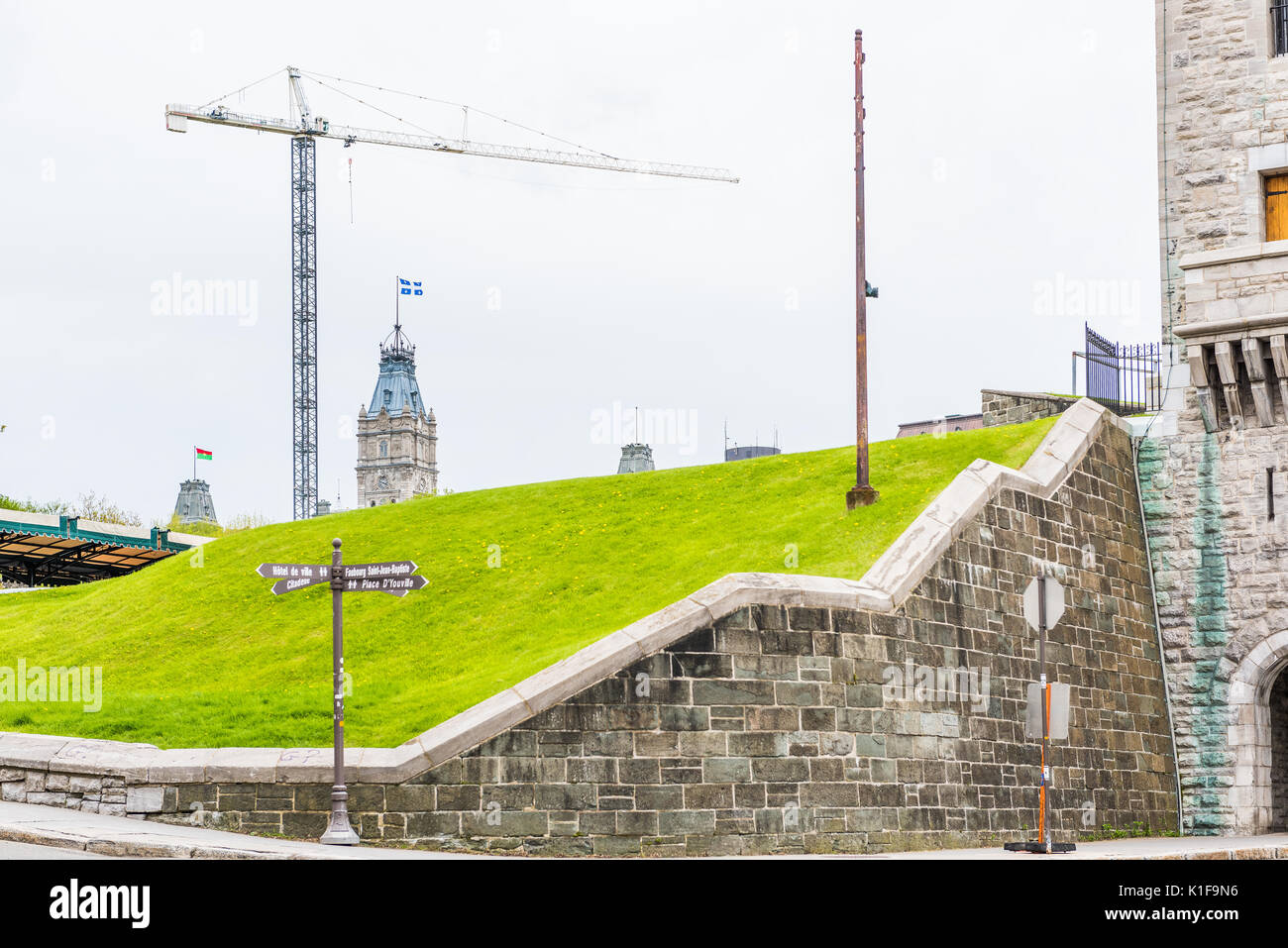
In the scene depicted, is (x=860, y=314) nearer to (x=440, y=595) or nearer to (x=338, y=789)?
(x=440, y=595)

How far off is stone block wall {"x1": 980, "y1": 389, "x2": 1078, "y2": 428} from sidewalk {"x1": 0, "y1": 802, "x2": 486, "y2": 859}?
18701 mm

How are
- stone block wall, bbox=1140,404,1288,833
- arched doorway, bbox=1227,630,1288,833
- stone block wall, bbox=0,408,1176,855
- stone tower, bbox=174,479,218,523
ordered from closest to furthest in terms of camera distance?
stone block wall, bbox=0,408,1176,855
arched doorway, bbox=1227,630,1288,833
stone block wall, bbox=1140,404,1288,833
stone tower, bbox=174,479,218,523

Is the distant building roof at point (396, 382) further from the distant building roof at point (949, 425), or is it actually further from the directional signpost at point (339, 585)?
the directional signpost at point (339, 585)

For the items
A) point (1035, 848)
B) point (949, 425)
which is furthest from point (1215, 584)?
point (949, 425)

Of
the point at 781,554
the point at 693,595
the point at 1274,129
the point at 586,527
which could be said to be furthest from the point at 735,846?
the point at 1274,129

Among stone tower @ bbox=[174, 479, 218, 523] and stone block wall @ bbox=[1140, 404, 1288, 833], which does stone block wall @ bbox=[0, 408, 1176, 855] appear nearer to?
stone block wall @ bbox=[1140, 404, 1288, 833]

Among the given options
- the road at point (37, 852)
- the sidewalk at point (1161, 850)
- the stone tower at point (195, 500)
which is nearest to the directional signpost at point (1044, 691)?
the sidewalk at point (1161, 850)

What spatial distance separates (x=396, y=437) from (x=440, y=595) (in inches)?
6548

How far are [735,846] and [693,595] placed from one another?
3.01 metres

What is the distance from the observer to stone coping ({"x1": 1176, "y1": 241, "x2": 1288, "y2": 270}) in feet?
82.7

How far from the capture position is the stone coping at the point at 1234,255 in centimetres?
2520

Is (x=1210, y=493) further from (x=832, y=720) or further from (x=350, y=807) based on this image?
(x=350, y=807)

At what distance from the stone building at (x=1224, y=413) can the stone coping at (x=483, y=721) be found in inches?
326

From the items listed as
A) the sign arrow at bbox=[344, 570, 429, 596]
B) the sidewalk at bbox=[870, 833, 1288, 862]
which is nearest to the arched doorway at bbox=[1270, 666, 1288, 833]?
the sidewalk at bbox=[870, 833, 1288, 862]
